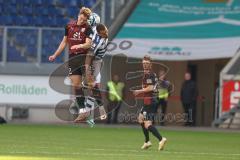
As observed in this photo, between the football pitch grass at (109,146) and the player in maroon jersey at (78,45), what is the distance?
4.67 ft

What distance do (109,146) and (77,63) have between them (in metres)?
1.94

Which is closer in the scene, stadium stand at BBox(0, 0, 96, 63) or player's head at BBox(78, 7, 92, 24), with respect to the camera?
player's head at BBox(78, 7, 92, 24)

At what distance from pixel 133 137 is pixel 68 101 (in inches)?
272

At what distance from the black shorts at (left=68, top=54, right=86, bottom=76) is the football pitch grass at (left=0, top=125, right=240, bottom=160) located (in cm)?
162

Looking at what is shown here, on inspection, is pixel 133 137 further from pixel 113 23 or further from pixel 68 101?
pixel 113 23

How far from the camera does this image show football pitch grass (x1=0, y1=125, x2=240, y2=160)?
16.0 m

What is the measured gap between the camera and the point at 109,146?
63.3 ft

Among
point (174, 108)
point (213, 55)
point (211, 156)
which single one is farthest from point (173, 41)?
point (211, 156)

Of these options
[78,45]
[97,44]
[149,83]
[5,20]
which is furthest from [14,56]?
[149,83]

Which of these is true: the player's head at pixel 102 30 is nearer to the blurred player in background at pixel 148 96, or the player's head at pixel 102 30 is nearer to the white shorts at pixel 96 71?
the white shorts at pixel 96 71

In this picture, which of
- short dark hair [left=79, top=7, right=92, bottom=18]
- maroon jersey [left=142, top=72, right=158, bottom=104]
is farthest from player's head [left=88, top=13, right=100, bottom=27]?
maroon jersey [left=142, top=72, right=158, bottom=104]

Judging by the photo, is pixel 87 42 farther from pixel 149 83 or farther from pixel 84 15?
pixel 149 83

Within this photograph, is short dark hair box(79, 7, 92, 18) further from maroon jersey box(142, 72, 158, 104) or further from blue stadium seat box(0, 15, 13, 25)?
blue stadium seat box(0, 15, 13, 25)

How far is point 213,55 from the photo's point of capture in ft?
107
